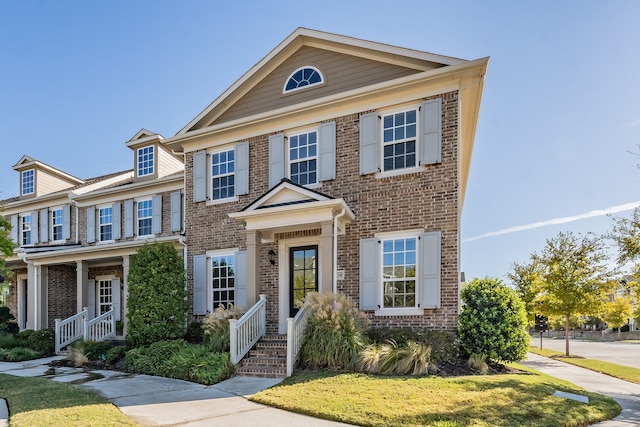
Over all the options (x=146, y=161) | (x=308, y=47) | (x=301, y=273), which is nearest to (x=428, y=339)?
(x=301, y=273)

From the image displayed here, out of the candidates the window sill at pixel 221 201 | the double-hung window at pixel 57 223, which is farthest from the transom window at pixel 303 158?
the double-hung window at pixel 57 223

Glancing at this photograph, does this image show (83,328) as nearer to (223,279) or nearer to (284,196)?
(223,279)

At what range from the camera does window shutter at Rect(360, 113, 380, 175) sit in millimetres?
10773

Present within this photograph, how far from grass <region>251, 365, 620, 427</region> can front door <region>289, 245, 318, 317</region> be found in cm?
336

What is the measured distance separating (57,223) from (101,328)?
750cm

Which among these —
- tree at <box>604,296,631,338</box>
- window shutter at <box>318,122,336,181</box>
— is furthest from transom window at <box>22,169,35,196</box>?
tree at <box>604,296,631,338</box>

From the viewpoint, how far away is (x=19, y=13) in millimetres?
11648

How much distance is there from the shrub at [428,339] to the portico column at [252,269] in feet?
10.3

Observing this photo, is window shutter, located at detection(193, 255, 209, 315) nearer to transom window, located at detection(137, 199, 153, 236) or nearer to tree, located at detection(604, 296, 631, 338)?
transom window, located at detection(137, 199, 153, 236)

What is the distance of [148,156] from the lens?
1753 centimetres

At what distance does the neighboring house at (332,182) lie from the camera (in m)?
9.98

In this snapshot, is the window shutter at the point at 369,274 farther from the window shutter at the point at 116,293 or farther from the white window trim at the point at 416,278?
the window shutter at the point at 116,293

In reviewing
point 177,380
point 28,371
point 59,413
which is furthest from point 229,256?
point 59,413

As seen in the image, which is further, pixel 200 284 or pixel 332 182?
pixel 200 284
